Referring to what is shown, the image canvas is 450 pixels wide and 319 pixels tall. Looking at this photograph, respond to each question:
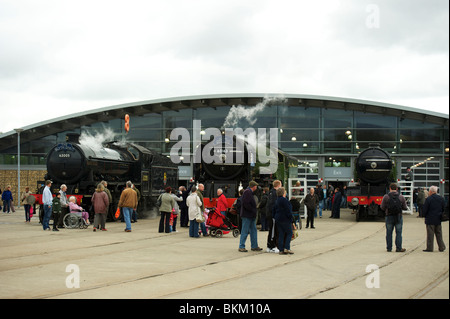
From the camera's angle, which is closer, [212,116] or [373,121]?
[373,121]

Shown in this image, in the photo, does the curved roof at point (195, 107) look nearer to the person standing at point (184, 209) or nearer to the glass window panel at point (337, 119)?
the glass window panel at point (337, 119)

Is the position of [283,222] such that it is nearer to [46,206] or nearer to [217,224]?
[217,224]

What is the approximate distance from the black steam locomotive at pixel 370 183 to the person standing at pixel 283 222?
12.8 metres

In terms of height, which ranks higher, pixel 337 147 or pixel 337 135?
pixel 337 135

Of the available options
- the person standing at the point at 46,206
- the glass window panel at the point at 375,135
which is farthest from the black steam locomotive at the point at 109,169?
the glass window panel at the point at 375,135

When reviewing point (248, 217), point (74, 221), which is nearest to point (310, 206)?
point (248, 217)

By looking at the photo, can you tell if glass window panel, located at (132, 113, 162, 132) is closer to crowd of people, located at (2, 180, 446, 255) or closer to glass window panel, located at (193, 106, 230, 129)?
glass window panel, located at (193, 106, 230, 129)

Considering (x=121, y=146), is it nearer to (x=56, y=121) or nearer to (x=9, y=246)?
(x=9, y=246)

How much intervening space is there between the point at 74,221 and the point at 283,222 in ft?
32.8

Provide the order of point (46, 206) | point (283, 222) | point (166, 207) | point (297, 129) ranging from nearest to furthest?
point (283, 222) → point (166, 207) → point (46, 206) → point (297, 129)

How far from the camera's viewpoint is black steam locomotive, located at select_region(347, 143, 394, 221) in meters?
25.6

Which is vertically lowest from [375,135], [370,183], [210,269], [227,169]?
[210,269]

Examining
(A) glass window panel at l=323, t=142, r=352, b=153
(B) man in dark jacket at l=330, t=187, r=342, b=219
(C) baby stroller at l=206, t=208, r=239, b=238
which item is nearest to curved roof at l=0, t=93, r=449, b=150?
→ (A) glass window panel at l=323, t=142, r=352, b=153

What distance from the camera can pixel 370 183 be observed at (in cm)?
2666
